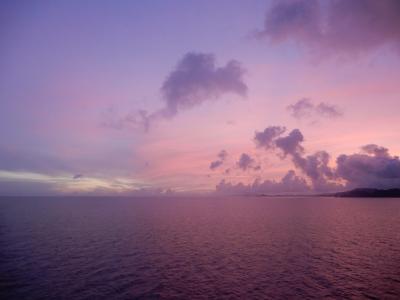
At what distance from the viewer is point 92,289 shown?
3897 centimetres

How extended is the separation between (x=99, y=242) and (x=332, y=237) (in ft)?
205

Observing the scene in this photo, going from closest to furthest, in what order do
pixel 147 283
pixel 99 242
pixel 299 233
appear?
pixel 147 283, pixel 99 242, pixel 299 233

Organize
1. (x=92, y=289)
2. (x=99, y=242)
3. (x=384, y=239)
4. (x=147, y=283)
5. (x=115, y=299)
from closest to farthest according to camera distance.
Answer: (x=115, y=299)
(x=92, y=289)
(x=147, y=283)
(x=99, y=242)
(x=384, y=239)

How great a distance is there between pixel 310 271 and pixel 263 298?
15.1 meters

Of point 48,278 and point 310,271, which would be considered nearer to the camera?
point 48,278

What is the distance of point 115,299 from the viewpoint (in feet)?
117

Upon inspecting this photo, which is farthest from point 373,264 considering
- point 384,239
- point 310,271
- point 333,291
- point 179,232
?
point 179,232

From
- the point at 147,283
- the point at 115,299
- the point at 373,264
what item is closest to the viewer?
the point at 115,299

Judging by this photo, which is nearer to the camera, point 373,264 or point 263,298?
point 263,298

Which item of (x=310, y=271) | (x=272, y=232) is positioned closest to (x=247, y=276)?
(x=310, y=271)

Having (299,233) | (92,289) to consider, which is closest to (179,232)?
(299,233)

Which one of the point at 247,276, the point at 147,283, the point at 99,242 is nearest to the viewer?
the point at 147,283

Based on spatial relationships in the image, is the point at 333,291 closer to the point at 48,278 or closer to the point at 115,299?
the point at 115,299

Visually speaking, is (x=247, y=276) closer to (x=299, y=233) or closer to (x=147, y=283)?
(x=147, y=283)
